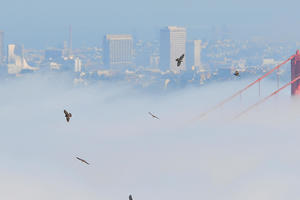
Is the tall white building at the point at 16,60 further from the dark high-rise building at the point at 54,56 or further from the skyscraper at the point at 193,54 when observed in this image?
the skyscraper at the point at 193,54

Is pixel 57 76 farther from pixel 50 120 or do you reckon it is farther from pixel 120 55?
pixel 50 120

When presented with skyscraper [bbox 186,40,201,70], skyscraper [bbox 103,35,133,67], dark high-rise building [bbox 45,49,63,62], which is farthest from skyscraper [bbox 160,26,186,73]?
dark high-rise building [bbox 45,49,63,62]

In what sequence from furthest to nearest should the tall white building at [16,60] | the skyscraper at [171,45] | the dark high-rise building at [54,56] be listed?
the dark high-rise building at [54,56], the skyscraper at [171,45], the tall white building at [16,60]

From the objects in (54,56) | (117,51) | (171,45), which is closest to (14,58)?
(54,56)

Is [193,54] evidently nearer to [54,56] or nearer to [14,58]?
[54,56]

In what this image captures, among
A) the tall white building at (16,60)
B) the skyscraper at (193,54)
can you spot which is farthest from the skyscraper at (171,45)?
the tall white building at (16,60)

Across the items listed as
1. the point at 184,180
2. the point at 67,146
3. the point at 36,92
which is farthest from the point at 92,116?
the point at 36,92

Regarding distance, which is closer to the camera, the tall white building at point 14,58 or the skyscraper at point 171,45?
the tall white building at point 14,58
